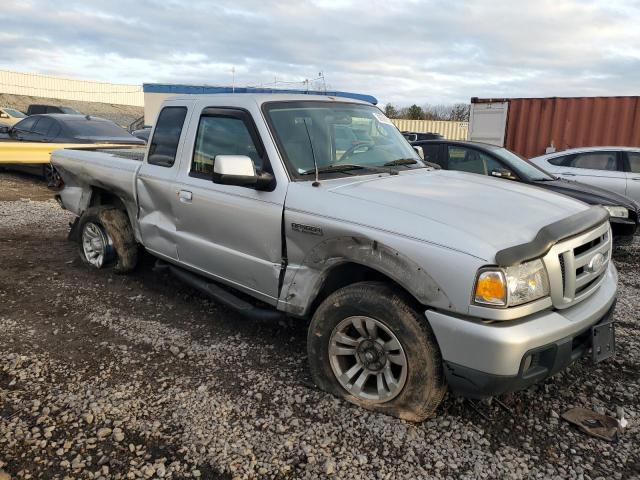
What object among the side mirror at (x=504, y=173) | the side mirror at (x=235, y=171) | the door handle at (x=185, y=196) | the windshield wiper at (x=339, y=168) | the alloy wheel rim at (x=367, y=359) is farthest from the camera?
the side mirror at (x=504, y=173)

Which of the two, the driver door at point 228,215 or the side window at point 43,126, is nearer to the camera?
the driver door at point 228,215

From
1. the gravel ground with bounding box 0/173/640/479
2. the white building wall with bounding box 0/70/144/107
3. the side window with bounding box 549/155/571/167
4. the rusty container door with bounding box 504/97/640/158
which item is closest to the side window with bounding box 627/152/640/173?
the side window with bounding box 549/155/571/167

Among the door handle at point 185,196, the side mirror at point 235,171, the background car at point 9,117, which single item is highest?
the background car at point 9,117

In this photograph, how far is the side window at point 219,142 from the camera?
3.68m

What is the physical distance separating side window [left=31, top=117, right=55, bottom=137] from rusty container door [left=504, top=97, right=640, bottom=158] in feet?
36.3

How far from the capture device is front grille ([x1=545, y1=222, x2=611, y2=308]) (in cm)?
264

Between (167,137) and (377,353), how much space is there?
2.68 metres

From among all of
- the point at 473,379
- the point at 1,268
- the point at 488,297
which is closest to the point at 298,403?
the point at 473,379

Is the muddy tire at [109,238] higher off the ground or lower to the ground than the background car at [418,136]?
lower

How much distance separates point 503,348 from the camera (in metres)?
2.44

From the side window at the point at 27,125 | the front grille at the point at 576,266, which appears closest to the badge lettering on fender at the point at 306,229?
the front grille at the point at 576,266

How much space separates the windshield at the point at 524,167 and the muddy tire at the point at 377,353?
16.3 feet

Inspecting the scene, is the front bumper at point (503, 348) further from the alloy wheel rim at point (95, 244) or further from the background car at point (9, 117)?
the background car at point (9, 117)

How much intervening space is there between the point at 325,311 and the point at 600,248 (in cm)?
173
